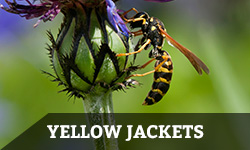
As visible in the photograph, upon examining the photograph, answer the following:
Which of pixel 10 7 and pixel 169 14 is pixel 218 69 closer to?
pixel 169 14

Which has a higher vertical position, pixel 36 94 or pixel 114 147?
pixel 36 94

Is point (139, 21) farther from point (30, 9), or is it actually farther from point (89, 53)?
point (30, 9)

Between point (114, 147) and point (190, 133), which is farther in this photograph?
point (190, 133)

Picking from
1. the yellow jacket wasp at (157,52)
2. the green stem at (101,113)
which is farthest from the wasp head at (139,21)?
the green stem at (101,113)

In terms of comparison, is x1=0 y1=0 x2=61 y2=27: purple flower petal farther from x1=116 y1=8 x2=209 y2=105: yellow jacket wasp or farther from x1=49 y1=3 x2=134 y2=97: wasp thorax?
x1=116 y1=8 x2=209 y2=105: yellow jacket wasp

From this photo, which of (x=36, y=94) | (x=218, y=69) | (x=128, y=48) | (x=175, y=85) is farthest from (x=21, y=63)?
(x=128, y=48)

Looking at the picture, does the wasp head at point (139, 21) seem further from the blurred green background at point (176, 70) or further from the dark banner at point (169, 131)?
the dark banner at point (169, 131)

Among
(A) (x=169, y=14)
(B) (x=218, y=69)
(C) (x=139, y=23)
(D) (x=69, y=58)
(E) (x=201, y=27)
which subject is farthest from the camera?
(A) (x=169, y=14)
